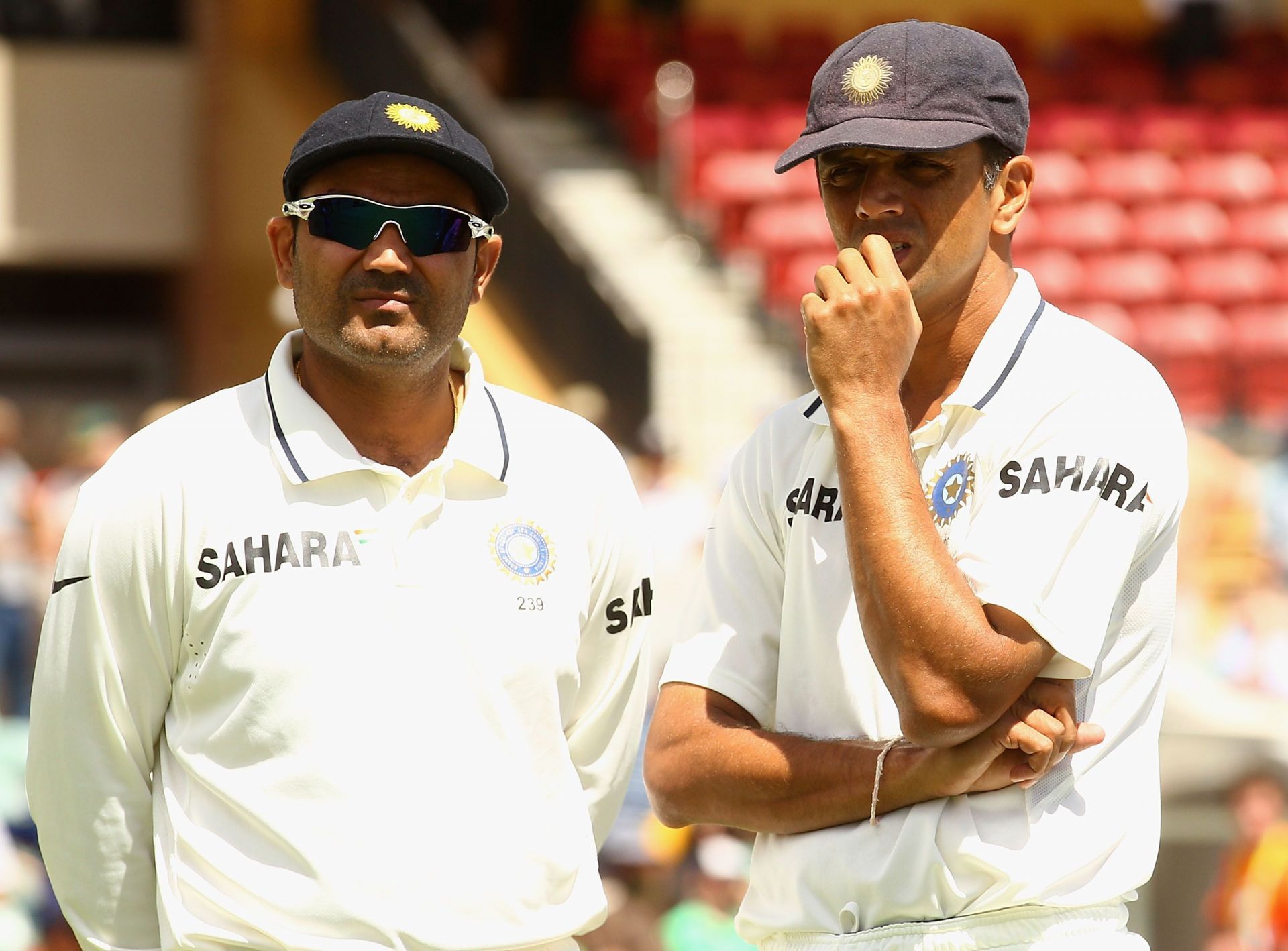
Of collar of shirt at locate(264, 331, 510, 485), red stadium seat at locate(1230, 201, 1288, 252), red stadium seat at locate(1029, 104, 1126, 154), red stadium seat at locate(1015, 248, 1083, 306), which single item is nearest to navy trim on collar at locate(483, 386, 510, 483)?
collar of shirt at locate(264, 331, 510, 485)

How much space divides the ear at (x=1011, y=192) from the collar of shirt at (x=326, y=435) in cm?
90

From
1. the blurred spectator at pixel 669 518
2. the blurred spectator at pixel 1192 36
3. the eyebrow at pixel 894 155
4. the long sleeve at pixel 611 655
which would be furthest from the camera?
the blurred spectator at pixel 1192 36

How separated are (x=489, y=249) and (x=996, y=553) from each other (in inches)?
42.0

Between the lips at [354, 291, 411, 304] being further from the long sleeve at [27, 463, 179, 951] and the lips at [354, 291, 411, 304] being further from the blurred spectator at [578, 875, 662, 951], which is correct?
the blurred spectator at [578, 875, 662, 951]

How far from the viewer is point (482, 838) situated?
3027mm

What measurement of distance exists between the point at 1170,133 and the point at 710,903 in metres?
9.83

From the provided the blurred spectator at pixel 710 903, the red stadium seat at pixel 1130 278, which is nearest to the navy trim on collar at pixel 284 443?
the blurred spectator at pixel 710 903

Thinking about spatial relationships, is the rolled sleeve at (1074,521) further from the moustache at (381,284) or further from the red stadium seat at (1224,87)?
the red stadium seat at (1224,87)

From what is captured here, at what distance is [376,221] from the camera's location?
3.16 m

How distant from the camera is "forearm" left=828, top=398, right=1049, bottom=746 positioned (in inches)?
105

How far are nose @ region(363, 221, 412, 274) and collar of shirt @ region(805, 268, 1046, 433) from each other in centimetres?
72

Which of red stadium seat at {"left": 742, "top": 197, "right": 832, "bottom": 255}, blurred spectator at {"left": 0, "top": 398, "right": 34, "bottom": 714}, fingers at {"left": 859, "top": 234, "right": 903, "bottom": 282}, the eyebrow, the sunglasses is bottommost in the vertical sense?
blurred spectator at {"left": 0, "top": 398, "right": 34, "bottom": 714}

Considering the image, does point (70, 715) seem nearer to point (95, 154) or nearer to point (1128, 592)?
point (1128, 592)

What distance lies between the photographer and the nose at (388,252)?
10.3 feet
